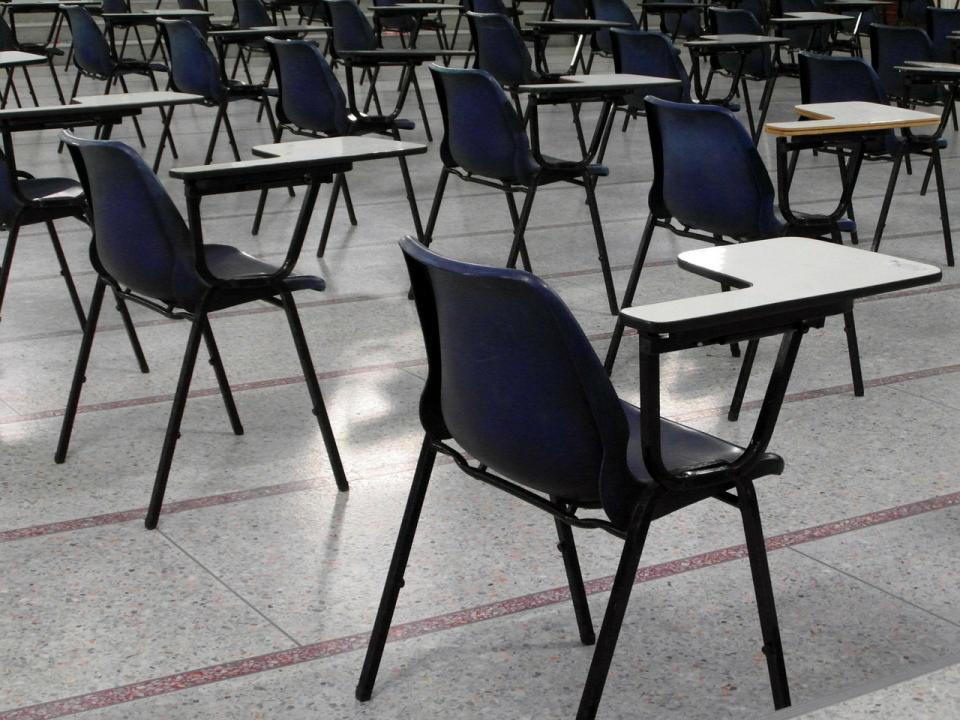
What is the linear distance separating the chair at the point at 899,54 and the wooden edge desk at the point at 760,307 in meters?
5.05

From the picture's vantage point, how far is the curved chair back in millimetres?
7905

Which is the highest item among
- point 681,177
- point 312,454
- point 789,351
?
point 789,351

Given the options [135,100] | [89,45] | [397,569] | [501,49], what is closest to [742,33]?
[501,49]

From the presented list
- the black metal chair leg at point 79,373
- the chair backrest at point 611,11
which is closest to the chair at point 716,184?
the black metal chair leg at point 79,373

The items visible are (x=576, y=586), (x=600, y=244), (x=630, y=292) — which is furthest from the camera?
(x=600, y=244)

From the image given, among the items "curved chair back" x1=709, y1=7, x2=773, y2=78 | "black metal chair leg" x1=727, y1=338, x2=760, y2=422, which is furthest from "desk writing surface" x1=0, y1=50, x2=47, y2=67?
"curved chair back" x1=709, y1=7, x2=773, y2=78

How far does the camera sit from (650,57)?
638cm

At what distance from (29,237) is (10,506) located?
2885 millimetres

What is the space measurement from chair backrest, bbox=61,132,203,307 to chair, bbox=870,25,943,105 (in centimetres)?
490

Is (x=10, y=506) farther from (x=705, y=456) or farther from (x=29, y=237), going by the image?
(x=29, y=237)

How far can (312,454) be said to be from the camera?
311cm

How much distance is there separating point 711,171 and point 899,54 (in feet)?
12.5

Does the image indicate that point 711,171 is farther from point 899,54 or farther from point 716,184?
point 899,54

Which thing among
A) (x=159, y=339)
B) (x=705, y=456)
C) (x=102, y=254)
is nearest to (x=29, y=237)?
Result: (x=159, y=339)
